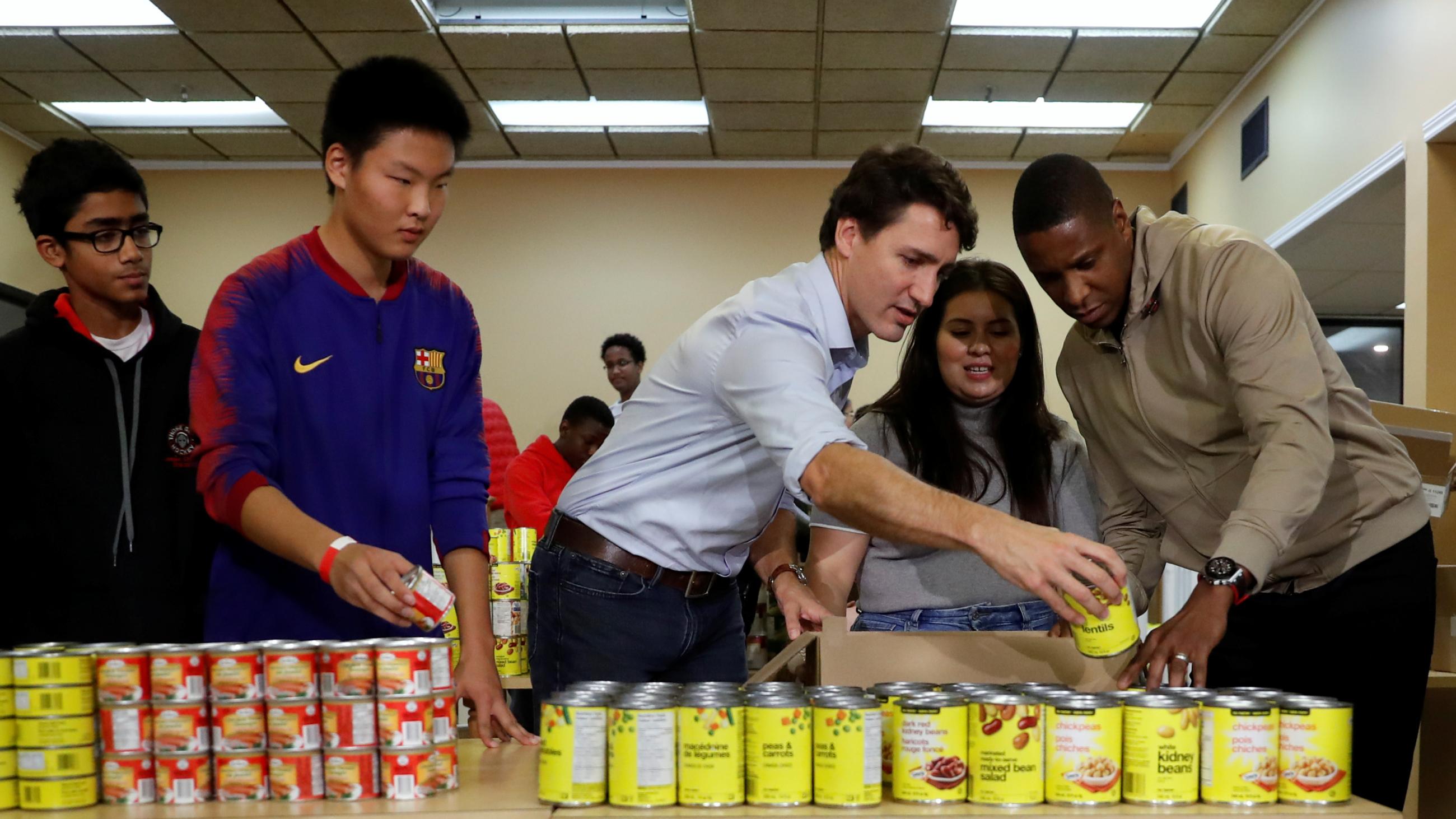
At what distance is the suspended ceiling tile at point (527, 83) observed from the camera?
670 cm

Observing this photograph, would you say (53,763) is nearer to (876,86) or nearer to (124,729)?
(124,729)

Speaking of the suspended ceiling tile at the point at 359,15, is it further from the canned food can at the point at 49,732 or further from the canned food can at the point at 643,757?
the canned food can at the point at 643,757

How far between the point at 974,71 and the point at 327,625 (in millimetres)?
5703

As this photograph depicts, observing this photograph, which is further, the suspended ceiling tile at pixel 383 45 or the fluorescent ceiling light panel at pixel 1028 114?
the fluorescent ceiling light panel at pixel 1028 114

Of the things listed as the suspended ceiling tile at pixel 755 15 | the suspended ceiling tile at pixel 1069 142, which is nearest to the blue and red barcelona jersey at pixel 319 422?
the suspended ceiling tile at pixel 755 15

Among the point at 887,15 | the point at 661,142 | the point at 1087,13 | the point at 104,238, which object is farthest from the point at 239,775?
the point at 661,142

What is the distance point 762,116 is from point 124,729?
6.52 metres

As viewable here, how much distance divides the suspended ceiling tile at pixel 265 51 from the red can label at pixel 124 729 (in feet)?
18.1

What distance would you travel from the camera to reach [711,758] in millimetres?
1294

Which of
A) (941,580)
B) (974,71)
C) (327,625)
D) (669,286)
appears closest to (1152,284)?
(941,580)

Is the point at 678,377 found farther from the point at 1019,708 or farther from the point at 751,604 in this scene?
the point at 751,604

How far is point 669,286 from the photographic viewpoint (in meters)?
8.43

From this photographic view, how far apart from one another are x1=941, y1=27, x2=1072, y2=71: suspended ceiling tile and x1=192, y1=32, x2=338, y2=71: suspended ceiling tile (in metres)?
3.34

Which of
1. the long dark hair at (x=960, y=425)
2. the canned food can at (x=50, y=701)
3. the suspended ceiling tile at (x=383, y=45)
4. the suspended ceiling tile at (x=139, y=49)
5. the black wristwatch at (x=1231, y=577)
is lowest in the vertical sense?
the canned food can at (x=50, y=701)
